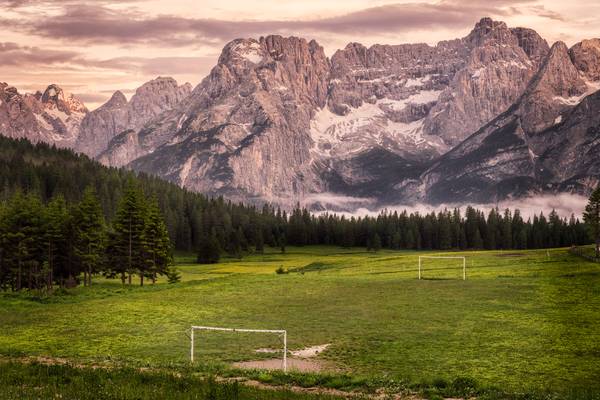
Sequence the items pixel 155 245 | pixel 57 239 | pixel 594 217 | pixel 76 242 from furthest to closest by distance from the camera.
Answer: pixel 594 217
pixel 155 245
pixel 57 239
pixel 76 242

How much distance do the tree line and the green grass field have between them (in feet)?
85.1

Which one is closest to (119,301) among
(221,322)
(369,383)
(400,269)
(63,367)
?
(221,322)

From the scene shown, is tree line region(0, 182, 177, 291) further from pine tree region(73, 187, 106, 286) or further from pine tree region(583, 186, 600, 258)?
pine tree region(583, 186, 600, 258)

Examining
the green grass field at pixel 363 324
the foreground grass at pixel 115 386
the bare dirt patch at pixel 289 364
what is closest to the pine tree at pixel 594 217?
the green grass field at pixel 363 324

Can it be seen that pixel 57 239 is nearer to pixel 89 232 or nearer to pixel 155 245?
pixel 89 232

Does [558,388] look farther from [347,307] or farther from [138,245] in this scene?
[138,245]

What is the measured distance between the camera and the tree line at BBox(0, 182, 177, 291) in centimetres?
9794

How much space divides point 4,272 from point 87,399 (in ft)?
269

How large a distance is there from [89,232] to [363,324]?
201 ft

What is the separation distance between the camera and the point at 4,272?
3912 inches

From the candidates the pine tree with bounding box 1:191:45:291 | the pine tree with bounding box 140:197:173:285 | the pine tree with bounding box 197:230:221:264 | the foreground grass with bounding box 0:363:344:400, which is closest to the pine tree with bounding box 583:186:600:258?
the pine tree with bounding box 140:197:173:285

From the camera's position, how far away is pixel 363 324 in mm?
50812

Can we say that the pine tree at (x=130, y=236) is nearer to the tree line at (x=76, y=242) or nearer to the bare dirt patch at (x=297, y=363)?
the tree line at (x=76, y=242)

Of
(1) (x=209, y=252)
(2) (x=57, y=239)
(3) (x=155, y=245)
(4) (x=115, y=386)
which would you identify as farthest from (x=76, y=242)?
(1) (x=209, y=252)
